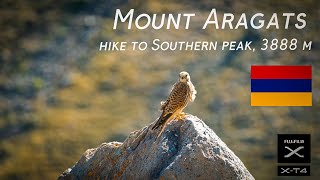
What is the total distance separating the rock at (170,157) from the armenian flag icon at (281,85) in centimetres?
104

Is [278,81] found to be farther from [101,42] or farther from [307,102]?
[101,42]

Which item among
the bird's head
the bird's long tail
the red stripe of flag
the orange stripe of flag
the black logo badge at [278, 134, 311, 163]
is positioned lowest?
the black logo badge at [278, 134, 311, 163]

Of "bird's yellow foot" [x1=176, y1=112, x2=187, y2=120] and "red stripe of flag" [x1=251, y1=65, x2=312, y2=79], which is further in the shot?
"red stripe of flag" [x1=251, y1=65, x2=312, y2=79]

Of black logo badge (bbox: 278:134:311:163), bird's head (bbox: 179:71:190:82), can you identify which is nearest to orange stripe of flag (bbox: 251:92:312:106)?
black logo badge (bbox: 278:134:311:163)

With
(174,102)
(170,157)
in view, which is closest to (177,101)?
(174,102)

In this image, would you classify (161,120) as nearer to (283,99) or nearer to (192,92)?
(192,92)

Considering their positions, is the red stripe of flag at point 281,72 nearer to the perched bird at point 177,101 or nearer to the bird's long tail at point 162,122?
the perched bird at point 177,101

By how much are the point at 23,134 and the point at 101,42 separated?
1198 millimetres

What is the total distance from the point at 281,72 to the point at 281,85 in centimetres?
13

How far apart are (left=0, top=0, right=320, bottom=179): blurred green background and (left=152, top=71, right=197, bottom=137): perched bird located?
0.69 metres

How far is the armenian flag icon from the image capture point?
7855mm

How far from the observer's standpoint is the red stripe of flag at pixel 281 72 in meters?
7.88

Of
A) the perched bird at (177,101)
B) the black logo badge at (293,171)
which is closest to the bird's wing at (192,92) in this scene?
the perched bird at (177,101)

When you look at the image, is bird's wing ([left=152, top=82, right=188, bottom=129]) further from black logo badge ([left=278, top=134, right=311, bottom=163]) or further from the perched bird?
black logo badge ([left=278, top=134, right=311, bottom=163])
